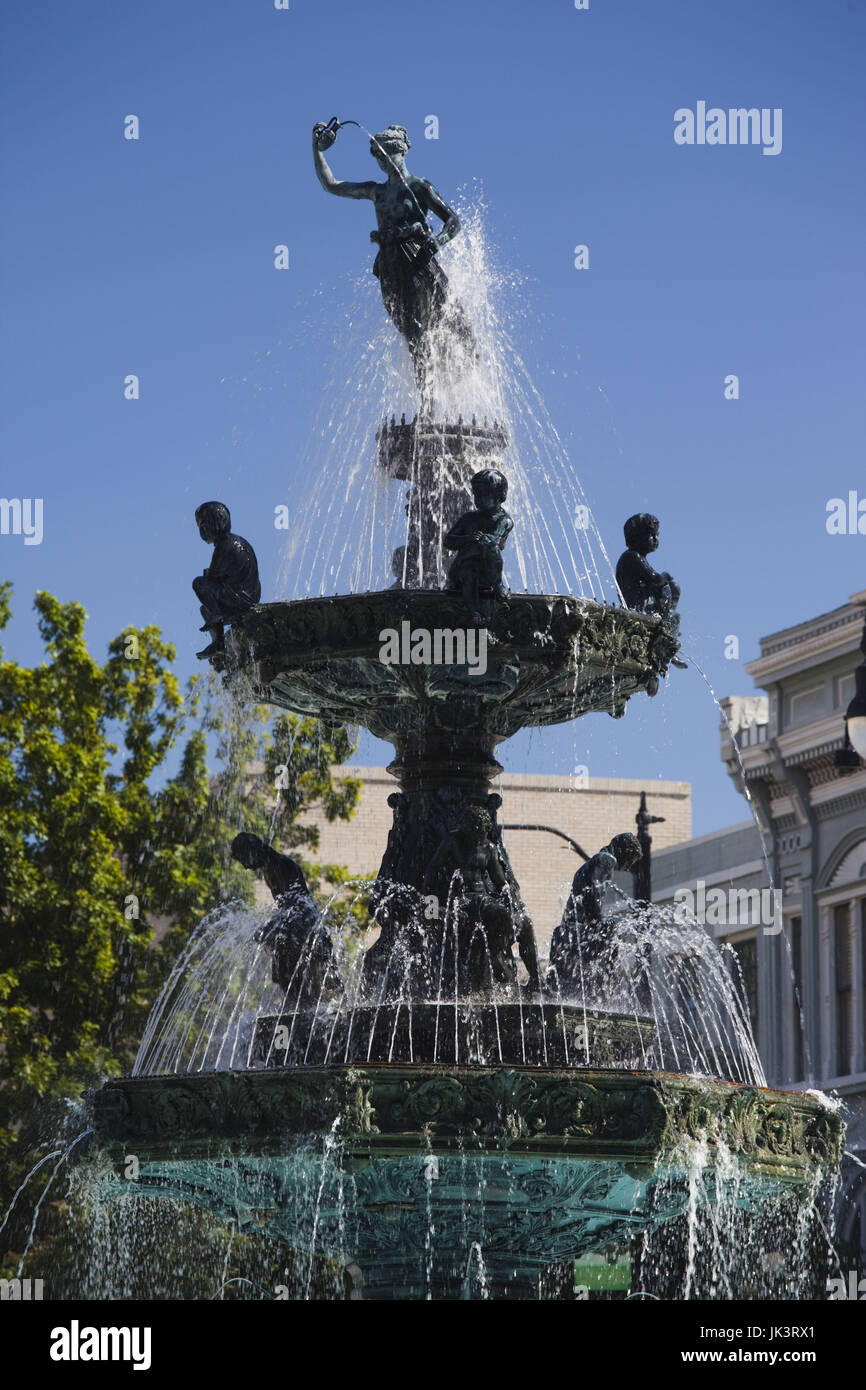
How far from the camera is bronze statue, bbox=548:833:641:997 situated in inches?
474

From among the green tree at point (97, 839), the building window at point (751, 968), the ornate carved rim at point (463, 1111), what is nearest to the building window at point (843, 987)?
the building window at point (751, 968)

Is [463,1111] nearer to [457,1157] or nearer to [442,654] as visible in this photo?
[457,1157]

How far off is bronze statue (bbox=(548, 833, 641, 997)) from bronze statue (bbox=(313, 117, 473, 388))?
129 inches

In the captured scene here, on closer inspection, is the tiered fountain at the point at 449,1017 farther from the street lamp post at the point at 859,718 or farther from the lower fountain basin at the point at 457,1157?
the street lamp post at the point at 859,718

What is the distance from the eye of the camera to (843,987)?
122 ft

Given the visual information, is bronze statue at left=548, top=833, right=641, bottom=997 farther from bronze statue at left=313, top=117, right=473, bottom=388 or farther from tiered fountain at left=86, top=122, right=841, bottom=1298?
bronze statue at left=313, top=117, right=473, bottom=388

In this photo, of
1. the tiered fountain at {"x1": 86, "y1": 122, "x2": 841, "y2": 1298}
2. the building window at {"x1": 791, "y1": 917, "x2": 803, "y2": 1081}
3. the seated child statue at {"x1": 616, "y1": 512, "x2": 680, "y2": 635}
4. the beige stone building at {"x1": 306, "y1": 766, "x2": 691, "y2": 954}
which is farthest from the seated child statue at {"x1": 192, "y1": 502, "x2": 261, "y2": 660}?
the beige stone building at {"x1": 306, "y1": 766, "x2": 691, "y2": 954}

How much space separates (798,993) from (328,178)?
26.8m

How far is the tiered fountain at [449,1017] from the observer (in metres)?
10.2

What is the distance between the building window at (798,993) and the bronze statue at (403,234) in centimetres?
2580

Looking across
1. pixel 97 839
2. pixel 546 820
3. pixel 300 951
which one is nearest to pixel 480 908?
pixel 300 951

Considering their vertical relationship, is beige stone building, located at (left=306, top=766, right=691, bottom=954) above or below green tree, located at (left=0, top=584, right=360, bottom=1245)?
above
